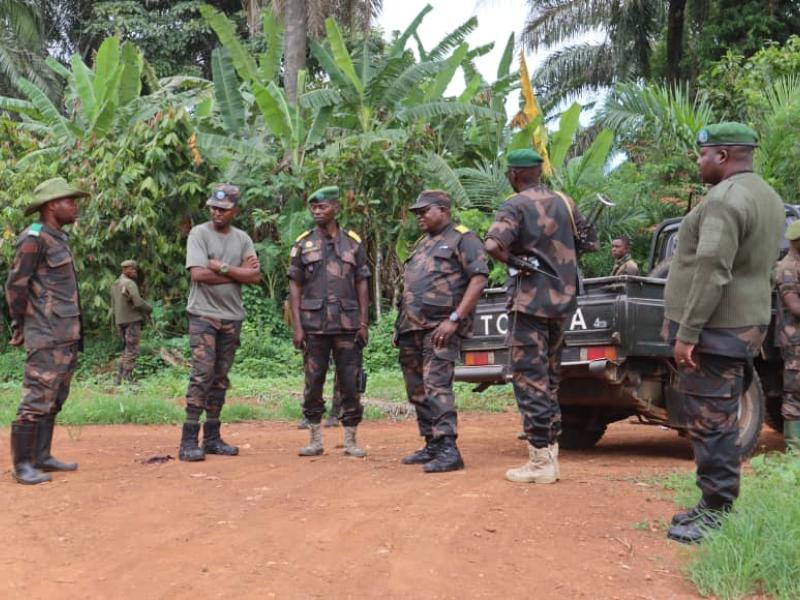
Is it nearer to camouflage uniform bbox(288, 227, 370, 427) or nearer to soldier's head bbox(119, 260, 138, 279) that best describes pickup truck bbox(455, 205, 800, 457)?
camouflage uniform bbox(288, 227, 370, 427)

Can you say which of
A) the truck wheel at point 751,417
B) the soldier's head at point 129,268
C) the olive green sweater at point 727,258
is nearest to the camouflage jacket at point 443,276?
the olive green sweater at point 727,258

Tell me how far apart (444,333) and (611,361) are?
122 centimetres

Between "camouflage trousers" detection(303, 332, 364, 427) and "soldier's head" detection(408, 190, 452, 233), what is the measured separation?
98 centimetres

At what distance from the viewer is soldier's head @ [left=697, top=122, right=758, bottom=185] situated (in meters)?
4.28

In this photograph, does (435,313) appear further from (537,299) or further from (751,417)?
(751,417)

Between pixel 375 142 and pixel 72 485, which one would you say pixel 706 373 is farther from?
pixel 375 142

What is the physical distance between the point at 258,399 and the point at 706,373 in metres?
7.50

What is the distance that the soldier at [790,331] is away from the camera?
7.05m

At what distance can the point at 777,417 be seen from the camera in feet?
26.4

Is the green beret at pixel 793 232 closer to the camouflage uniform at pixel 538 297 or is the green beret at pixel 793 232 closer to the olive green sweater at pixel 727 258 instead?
the camouflage uniform at pixel 538 297

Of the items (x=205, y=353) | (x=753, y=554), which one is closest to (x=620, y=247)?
(x=205, y=353)

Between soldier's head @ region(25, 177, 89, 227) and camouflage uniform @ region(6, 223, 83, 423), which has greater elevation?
soldier's head @ region(25, 177, 89, 227)

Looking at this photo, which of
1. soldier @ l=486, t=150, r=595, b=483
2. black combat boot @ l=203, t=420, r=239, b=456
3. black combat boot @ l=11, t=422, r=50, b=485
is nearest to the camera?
soldier @ l=486, t=150, r=595, b=483

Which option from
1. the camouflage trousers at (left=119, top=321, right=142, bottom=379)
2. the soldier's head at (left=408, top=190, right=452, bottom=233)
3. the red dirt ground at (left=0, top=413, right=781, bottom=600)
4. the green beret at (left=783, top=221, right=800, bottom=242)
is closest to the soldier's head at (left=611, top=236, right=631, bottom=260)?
the green beret at (left=783, top=221, right=800, bottom=242)
